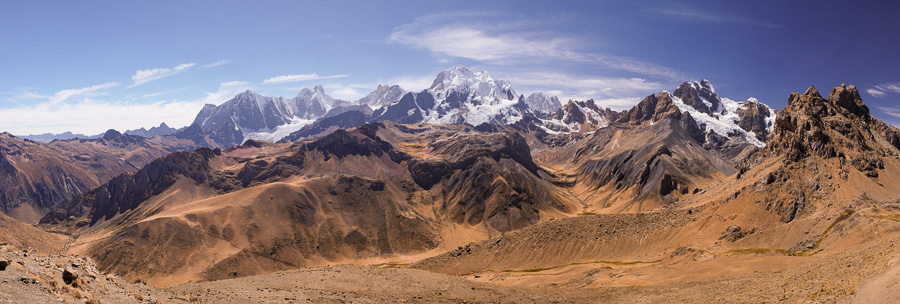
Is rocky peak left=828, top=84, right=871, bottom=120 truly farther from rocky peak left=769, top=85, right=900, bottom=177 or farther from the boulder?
the boulder

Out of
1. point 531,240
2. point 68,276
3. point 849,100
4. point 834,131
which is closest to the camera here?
point 68,276

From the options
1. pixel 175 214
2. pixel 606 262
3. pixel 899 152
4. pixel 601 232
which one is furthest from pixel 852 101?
pixel 175 214

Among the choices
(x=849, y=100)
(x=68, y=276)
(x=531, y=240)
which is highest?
(x=849, y=100)

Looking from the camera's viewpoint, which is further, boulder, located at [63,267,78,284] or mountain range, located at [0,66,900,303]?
mountain range, located at [0,66,900,303]

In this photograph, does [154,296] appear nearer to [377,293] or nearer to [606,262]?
[377,293]

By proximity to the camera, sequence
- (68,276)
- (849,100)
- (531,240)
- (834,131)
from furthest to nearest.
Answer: (849,100)
(834,131)
(531,240)
(68,276)

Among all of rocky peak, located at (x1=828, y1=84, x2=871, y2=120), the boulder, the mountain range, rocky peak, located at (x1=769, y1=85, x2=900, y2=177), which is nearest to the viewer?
the boulder

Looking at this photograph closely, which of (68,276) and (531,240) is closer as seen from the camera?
(68,276)

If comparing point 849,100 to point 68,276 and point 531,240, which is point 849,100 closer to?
point 531,240

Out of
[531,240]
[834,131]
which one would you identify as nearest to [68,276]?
[531,240]

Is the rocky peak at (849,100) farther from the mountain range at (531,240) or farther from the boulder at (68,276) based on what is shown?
the boulder at (68,276)

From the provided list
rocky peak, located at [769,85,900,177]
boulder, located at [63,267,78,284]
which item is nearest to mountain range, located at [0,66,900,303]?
rocky peak, located at [769,85,900,177]
